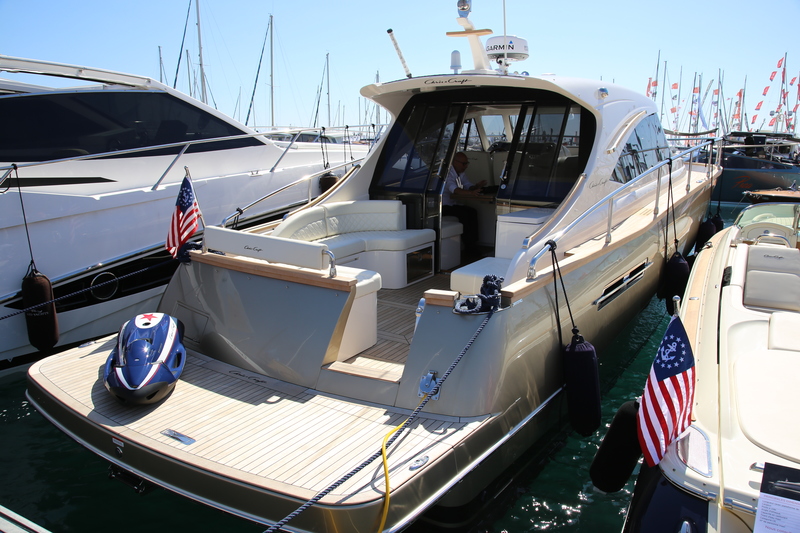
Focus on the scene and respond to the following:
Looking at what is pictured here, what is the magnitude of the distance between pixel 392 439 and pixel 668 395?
1321mm

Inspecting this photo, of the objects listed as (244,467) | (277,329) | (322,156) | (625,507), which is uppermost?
(322,156)

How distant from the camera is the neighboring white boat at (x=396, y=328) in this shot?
107 inches

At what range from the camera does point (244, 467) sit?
2.67 metres

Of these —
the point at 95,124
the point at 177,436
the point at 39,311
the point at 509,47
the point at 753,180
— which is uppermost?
the point at 509,47

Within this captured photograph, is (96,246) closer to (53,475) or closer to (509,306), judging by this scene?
(53,475)

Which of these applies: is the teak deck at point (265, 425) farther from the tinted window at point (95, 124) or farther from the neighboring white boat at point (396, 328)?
the tinted window at point (95, 124)

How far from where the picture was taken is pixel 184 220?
A: 14.4ft

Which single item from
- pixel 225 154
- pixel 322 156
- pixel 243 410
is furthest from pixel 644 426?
pixel 322 156

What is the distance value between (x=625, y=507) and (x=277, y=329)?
2471 mm

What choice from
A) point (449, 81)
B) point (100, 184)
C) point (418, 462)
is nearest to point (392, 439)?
point (418, 462)

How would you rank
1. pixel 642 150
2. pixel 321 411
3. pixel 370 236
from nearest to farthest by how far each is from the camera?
1. pixel 321 411
2. pixel 370 236
3. pixel 642 150

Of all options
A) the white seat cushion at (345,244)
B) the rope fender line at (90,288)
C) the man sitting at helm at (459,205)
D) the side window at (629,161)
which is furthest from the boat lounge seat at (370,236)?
the side window at (629,161)

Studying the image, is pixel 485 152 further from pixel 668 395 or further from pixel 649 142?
pixel 668 395

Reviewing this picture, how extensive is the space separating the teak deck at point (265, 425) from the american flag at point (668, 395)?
0.83 metres
